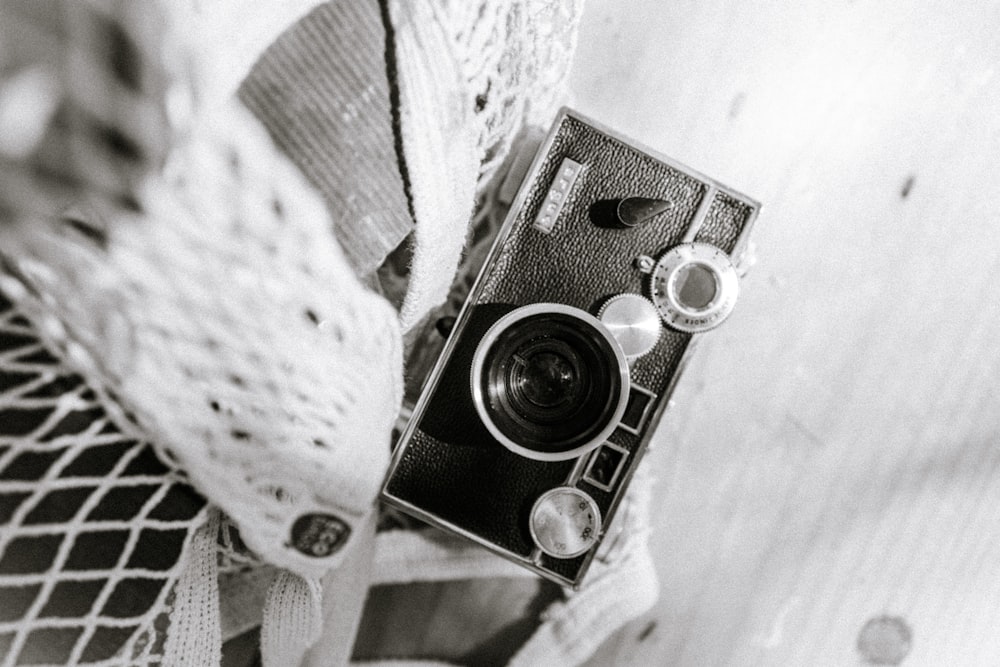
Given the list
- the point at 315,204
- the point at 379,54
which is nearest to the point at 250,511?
the point at 315,204

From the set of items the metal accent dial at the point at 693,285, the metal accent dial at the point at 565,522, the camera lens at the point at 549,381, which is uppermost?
the metal accent dial at the point at 693,285

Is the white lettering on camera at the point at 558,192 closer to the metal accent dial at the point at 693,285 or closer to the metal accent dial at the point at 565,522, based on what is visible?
the metal accent dial at the point at 693,285

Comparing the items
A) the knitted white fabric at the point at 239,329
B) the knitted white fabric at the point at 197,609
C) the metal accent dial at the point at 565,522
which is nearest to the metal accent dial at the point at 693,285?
the metal accent dial at the point at 565,522

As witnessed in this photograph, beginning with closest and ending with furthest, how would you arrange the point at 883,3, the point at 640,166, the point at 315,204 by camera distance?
1. the point at 315,204
2. the point at 640,166
3. the point at 883,3

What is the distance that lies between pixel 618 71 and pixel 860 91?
0.33 m

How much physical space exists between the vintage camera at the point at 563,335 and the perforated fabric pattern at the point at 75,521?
0.26m

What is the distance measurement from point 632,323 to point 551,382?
10cm

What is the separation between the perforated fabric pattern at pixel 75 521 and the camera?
1.55 ft

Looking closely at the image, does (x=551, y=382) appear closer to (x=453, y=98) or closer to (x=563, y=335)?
(x=563, y=335)

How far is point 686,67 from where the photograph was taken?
103 cm

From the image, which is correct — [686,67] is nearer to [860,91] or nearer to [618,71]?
[618,71]

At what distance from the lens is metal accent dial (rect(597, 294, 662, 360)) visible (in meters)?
0.76

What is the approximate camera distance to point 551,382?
75 centimetres

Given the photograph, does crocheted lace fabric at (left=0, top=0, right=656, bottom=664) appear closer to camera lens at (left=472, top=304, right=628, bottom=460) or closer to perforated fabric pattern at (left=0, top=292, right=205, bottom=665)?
perforated fabric pattern at (left=0, top=292, right=205, bottom=665)
